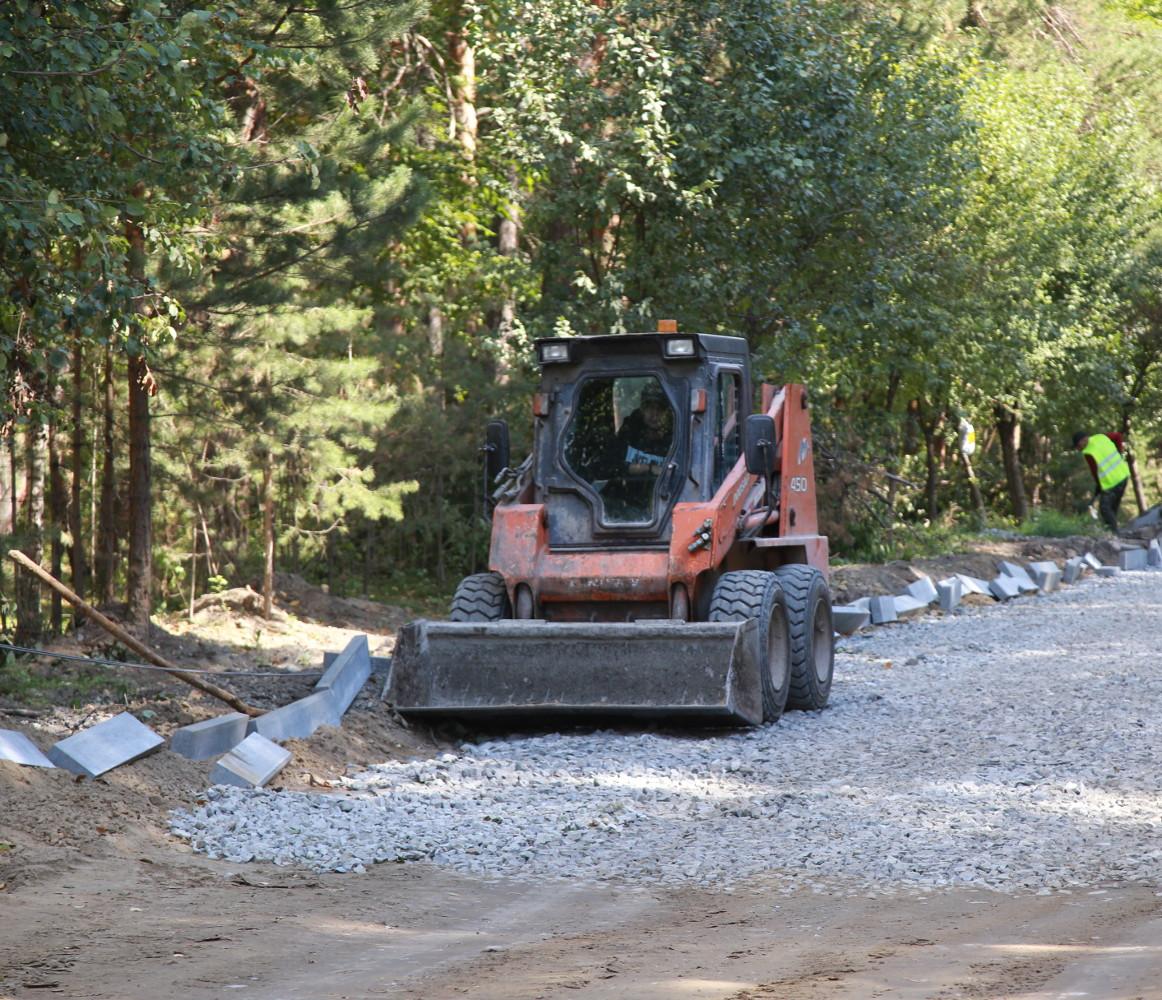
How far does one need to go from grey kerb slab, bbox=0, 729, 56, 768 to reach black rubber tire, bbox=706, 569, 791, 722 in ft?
14.7

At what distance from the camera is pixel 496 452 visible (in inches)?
436

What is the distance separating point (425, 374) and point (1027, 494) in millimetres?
22804

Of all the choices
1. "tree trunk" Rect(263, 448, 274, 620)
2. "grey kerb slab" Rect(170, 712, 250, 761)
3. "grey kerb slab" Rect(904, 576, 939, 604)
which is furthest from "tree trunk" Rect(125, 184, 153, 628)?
"grey kerb slab" Rect(904, 576, 939, 604)

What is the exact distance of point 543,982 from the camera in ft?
16.4

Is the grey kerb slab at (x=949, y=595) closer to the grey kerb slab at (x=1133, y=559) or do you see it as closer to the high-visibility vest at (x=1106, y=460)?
the grey kerb slab at (x=1133, y=559)

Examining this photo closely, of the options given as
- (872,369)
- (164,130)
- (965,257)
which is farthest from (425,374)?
(164,130)

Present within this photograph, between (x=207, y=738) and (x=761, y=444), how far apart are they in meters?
4.24

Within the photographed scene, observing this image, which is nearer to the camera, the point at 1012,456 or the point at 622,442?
the point at 622,442

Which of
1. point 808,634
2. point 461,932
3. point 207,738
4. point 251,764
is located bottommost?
point 461,932

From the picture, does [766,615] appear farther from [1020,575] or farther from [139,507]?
[1020,575]

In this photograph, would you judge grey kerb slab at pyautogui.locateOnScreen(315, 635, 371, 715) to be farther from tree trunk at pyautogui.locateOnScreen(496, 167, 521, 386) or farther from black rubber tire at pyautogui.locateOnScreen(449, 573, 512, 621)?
tree trunk at pyautogui.locateOnScreen(496, 167, 521, 386)

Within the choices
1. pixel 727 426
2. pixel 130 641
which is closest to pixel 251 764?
pixel 130 641

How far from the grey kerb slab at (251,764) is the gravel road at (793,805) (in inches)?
7.2

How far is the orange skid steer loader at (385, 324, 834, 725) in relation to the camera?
31.9 feet
